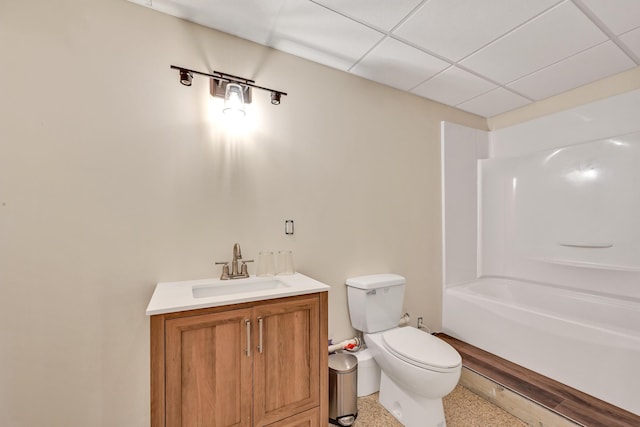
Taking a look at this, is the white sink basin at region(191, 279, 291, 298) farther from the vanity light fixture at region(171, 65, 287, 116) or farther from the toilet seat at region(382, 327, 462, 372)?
the vanity light fixture at region(171, 65, 287, 116)

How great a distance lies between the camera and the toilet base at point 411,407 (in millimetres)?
1497

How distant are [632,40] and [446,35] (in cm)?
125

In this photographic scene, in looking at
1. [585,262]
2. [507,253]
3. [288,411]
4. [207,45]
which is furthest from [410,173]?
[288,411]

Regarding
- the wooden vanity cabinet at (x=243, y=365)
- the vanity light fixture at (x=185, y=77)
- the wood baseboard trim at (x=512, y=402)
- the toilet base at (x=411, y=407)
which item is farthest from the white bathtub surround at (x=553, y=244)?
the vanity light fixture at (x=185, y=77)

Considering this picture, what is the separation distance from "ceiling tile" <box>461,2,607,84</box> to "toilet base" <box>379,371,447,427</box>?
2286 mm

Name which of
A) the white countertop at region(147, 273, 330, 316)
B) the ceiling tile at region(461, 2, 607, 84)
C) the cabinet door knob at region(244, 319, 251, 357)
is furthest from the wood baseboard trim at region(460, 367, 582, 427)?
the ceiling tile at region(461, 2, 607, 84)

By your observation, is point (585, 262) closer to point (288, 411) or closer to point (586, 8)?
point (586, 8)

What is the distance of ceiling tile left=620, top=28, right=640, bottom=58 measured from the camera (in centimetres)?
165

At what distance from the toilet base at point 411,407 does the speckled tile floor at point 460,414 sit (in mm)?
52

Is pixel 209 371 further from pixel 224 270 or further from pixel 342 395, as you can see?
pixel 342 395

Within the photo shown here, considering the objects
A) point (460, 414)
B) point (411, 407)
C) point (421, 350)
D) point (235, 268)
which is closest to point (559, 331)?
point (460, 414)

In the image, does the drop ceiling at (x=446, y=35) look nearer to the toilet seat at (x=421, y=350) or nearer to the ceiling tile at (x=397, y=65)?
the ceiling tile at (x=397, y=65)

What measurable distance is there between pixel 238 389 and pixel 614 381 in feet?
7.05

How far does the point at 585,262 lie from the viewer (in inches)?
85.7
